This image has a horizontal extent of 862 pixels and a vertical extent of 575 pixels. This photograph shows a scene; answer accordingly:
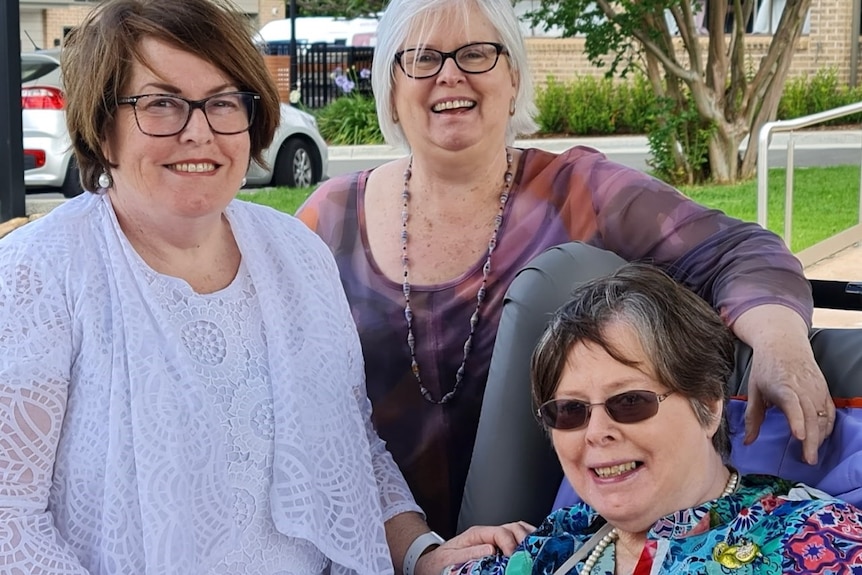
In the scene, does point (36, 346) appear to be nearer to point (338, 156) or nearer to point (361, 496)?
point (361, 496)

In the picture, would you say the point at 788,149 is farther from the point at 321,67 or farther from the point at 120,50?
the point at 321,67

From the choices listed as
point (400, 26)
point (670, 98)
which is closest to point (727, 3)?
point (670, 98)

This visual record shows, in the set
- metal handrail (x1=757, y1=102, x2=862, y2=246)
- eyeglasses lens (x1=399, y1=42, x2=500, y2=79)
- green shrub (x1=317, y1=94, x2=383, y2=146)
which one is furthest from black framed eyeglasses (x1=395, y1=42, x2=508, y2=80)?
green shrub (x1=317, y1=94, x2=383, y2=146)

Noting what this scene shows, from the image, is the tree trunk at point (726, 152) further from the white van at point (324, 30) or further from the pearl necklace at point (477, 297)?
the white van at point (324, 30)

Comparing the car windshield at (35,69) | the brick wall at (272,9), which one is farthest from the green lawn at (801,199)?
the brick wall at (272,9)

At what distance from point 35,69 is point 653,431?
1094cm

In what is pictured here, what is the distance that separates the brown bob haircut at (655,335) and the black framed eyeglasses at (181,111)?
0.68m

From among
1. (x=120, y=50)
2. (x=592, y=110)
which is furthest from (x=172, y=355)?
(x=592, y=110)

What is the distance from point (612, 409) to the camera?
1836 millimetres

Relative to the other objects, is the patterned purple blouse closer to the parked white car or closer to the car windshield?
the parked white car

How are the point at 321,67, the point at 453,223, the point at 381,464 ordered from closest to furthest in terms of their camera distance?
the point at 381,464 < the point at 453,223 < the point at 321,67

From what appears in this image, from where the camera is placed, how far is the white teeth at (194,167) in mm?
2014

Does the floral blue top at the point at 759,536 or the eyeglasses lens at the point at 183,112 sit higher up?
the eyeglasses lens at the point at 183,112

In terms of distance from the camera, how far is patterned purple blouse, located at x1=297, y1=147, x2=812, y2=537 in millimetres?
2619
